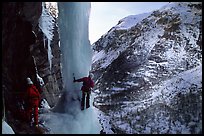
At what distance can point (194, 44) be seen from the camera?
40.2 metres

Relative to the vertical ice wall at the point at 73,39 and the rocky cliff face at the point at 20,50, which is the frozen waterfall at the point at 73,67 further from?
the rocky cliff face at the point at 20,50

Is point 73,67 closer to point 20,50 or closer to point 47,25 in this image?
point 47,25

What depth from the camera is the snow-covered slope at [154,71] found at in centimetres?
2709

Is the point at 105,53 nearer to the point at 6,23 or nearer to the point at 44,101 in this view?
the point at 44,101

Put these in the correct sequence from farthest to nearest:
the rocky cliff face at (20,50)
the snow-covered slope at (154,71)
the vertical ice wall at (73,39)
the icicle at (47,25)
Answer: the snow-covered slope at (154,71) < the vertical ice wall at (73,39) < the icicle at (47,25) < the rocky cliff face at (20,50)

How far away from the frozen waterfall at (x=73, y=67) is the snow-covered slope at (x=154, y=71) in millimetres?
6059

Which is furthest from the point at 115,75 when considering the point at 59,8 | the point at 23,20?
the point at 23,20

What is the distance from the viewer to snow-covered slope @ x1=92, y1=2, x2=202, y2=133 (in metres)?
27.1

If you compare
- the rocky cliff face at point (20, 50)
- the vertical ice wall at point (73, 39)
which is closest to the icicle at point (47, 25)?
the rocky cliff face at point (20, 50)

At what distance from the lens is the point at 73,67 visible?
16.5 meters

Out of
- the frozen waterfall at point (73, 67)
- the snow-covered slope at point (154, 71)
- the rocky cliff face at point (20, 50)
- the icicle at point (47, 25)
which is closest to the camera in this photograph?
the rocky cliff face at point (20, 50)

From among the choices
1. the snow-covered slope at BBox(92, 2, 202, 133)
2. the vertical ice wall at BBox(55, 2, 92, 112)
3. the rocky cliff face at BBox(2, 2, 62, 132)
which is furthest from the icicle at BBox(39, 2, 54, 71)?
the snow-covered slope at BBox(92, 2, 202, 133)

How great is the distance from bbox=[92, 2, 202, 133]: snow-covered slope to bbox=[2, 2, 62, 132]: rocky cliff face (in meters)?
8.82

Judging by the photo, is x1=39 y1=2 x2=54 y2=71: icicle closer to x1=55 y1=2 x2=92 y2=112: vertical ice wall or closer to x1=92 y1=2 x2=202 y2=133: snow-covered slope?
x1=55 y1=2 x2=92 y2=112: vertical ice wall
